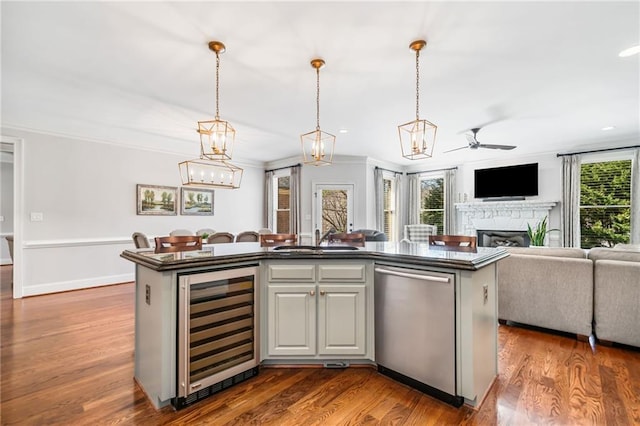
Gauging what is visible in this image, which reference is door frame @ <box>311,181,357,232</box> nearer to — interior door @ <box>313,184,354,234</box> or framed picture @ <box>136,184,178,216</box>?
interior door @ <box>313,184,354,234</box>

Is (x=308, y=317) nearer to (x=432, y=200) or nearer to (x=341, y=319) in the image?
(x=341, y=319)

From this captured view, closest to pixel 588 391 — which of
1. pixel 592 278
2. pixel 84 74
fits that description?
pixel 592 278

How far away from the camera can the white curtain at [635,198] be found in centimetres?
537

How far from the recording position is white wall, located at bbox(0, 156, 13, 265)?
7.78 metres

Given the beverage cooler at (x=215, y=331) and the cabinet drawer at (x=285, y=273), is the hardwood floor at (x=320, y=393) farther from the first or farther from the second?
the cabinet drawer at (x=285, y=273)

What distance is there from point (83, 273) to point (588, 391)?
6655 millimetres

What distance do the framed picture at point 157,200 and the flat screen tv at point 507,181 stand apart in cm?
684

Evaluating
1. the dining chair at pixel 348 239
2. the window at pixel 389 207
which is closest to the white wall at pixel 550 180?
the window at pixel 389 207

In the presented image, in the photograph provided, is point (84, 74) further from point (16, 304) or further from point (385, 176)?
point (385, 176)

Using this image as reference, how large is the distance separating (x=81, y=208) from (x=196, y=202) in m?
→ 2.03

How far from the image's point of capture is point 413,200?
8.37m

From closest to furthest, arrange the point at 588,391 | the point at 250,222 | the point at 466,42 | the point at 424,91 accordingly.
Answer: the point at 588,391
the point at 466,42
the point at 424,91
the point at 250,222

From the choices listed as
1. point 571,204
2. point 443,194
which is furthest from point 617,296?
point 443,194

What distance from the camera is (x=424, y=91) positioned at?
3.47m
